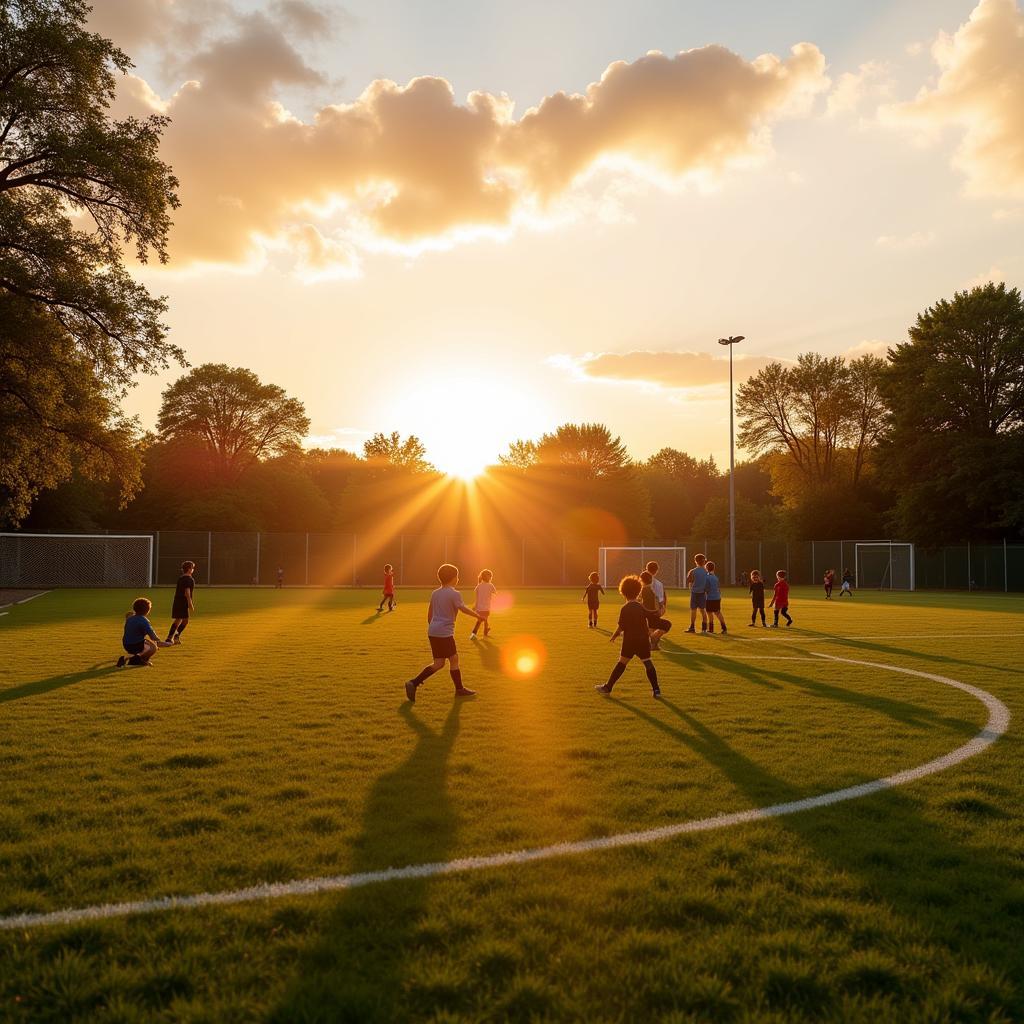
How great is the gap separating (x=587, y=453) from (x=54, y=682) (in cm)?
7132

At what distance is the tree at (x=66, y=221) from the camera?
2450 cm

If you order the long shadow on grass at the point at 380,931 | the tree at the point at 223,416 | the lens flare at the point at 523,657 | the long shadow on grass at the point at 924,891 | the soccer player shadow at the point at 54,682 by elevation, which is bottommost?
the lens flare at the point at 523,657

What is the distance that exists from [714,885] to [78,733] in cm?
659

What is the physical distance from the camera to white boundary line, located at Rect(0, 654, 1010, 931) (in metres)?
4.07

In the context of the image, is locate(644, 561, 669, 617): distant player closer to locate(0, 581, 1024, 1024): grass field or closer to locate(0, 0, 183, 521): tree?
locate(0, 581, 1024, 1024): grass field

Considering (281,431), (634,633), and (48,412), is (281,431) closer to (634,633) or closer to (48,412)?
(48,412)

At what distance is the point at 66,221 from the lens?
88.4ft

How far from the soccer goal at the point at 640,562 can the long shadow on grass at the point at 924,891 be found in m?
47.5

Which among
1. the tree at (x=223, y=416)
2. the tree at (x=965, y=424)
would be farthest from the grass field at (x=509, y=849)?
the tree at (x=223, y=416)

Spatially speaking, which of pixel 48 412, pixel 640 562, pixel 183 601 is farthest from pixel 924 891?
pixel 640 562

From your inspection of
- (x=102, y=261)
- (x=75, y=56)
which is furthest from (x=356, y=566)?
(x=75, y=56)

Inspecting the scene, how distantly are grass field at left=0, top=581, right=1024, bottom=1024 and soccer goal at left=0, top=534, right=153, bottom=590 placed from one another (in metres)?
38.0

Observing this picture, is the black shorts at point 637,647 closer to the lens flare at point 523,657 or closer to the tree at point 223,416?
the lens flare at point 523,657

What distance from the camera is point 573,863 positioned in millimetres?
4809
